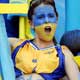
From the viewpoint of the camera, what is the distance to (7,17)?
2.06 metres

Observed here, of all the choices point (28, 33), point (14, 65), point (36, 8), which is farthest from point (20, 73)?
point (28, 33)

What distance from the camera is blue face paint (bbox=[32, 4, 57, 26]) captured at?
1528mm

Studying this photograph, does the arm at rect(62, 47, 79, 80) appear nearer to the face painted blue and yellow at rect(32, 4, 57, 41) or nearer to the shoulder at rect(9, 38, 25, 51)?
the face painted blue and yellow at rect(32, 4, 57, 41)

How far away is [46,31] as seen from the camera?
1.52m

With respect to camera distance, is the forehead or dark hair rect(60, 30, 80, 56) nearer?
the forehead

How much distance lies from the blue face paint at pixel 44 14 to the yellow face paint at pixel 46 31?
0.8 inches

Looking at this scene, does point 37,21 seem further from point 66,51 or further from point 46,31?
point 66,51

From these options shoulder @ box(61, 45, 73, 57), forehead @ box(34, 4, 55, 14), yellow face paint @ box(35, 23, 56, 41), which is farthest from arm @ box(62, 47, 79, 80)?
forehead @ box(34, 4, 55, 14)

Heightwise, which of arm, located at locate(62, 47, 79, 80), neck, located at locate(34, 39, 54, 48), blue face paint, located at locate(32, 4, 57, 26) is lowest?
arm, located at locate(62, 47, 79, 80)

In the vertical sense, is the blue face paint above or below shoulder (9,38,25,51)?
above

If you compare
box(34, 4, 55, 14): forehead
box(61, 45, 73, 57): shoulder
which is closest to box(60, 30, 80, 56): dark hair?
box(61, 45, 73, 57): shoulder

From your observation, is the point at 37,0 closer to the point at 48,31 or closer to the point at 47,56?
the point at 48,31

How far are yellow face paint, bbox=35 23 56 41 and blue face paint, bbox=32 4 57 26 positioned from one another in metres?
0.02

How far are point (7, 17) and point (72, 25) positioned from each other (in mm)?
422
